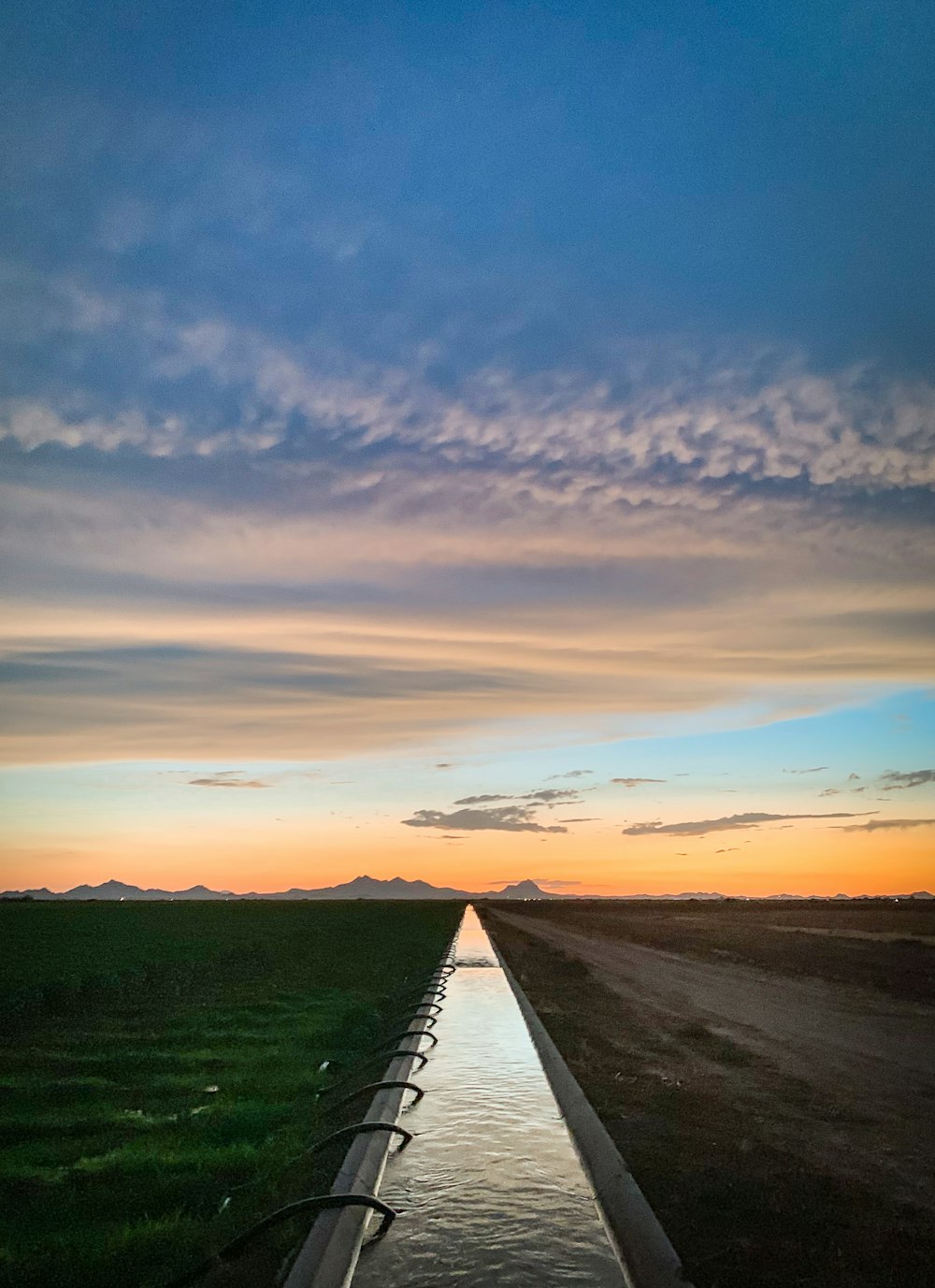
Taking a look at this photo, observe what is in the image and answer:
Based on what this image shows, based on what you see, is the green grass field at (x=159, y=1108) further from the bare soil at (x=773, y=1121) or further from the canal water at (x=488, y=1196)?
the bare soil at (x=773, y=1121)

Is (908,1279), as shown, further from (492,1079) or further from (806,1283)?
(492,1079)

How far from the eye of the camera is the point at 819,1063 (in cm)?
1374

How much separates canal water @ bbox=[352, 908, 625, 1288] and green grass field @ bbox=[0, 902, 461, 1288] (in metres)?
0.85

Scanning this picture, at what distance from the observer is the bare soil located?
627 centimetres

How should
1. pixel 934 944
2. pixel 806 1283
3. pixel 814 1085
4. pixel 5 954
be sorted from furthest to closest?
pixel 934 944 → pixel 5 954 → pixel 814 1085 → pixel 806 1283

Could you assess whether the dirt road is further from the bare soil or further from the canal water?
the canal water

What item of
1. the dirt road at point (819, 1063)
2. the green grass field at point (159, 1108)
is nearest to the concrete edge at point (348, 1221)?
the green grass field at point (159, 1108)

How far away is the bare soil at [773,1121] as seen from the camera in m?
6.27

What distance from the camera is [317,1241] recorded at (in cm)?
608

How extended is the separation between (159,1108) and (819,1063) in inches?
376

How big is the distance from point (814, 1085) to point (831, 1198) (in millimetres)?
5136

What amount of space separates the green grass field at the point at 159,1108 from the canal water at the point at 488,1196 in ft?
2.80

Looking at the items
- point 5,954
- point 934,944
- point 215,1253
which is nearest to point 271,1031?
point 215,1253

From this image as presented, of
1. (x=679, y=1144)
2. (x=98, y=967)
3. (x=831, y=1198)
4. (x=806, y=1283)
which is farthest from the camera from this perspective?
(x=98, y=967)
